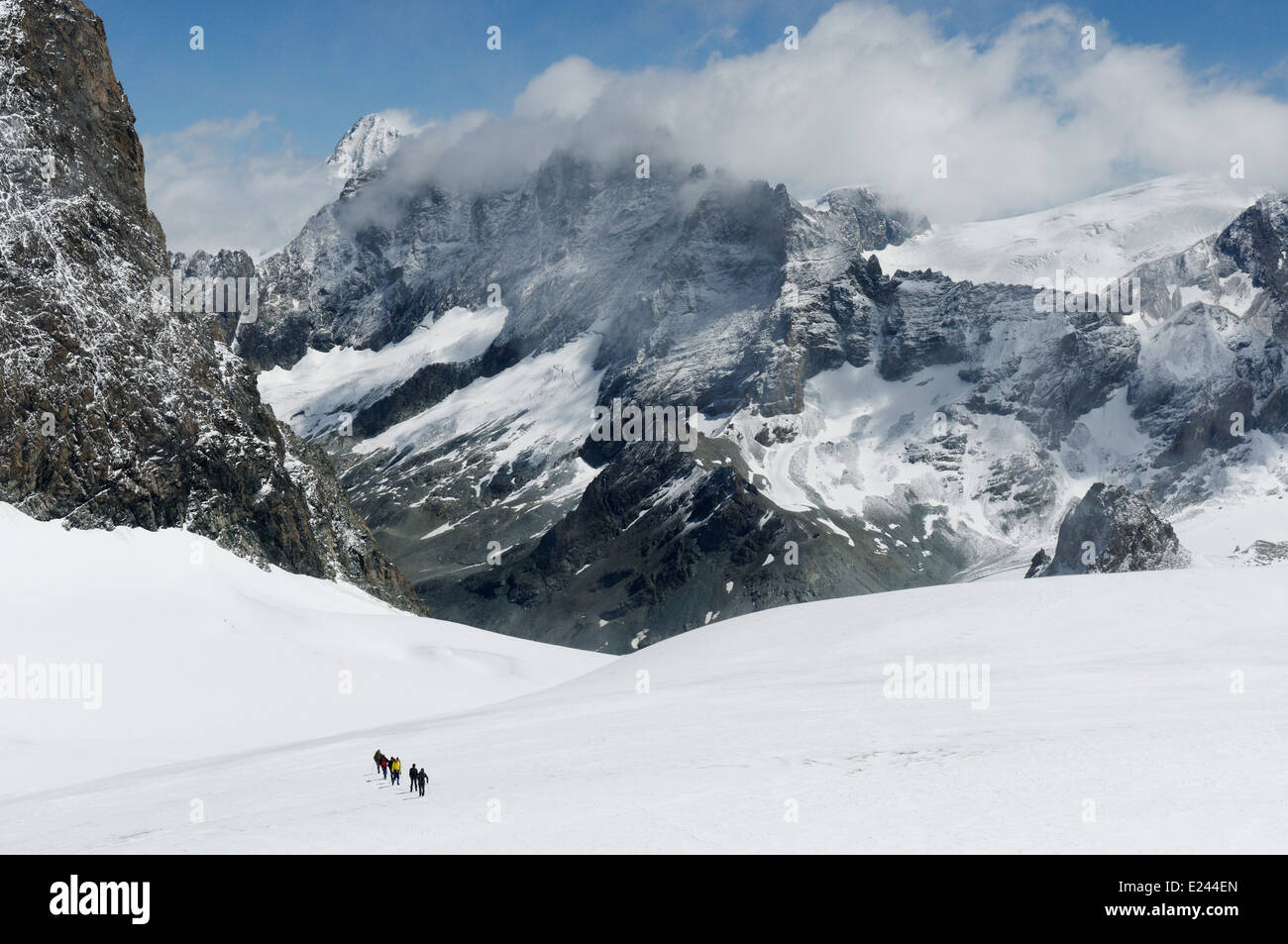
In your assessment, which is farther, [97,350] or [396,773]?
[97,350]

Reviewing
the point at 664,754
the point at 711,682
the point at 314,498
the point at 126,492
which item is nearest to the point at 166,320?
the point at 126,492

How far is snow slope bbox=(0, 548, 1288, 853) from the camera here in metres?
24.6

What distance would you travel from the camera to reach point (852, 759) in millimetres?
30172

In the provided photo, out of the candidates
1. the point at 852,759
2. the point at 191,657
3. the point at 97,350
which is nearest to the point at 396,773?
the point at 852,759

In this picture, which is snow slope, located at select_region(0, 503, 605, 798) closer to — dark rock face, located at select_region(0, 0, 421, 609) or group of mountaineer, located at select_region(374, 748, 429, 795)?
dark rock face, located at select_region(0, 0, 421, 609)

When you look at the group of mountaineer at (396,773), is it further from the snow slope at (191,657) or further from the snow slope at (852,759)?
the snow slope at (191,657)

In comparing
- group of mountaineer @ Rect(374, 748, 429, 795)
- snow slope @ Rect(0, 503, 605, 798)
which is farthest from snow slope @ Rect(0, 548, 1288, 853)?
snow slope @ Rect(0, 503, 605, 798)

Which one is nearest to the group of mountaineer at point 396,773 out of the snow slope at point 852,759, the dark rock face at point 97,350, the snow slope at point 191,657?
the snow slope at point 852,759

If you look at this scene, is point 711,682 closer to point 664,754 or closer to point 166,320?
point 664,754

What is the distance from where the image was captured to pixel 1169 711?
32.5 m

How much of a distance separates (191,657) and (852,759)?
51.4 metres

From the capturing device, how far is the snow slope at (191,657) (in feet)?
192

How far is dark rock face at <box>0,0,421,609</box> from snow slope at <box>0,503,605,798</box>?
27.2ft

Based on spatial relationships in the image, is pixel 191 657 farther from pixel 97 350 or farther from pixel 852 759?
pixel 852 759
